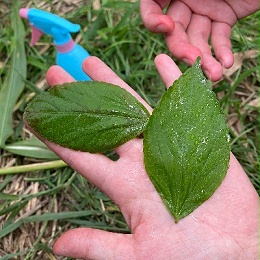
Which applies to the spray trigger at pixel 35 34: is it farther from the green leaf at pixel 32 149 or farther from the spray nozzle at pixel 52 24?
the green leaf at pixel 32 149

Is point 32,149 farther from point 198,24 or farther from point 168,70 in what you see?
point 198,24

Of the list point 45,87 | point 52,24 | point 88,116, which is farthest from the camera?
point 45,87

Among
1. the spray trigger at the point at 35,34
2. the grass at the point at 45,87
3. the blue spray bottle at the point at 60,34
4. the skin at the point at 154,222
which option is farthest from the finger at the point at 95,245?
the spray trigger at the point at 35,34

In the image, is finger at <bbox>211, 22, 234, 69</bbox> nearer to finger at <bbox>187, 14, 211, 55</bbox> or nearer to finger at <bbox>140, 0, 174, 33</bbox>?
finger at <bbox>187, 14, 211, 55</bbox>

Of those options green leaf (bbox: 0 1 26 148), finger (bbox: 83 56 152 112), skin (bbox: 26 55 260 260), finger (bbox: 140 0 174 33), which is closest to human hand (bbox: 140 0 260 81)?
finger (bbox: 140 0 174 33)

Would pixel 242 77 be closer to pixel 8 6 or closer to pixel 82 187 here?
pixel 82 187

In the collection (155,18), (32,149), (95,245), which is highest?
(155,18)

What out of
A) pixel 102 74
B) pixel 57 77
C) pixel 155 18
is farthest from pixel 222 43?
pixel 57 77

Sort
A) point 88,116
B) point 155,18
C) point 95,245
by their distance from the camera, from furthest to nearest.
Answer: point 155,18, point 88,116, point 95,245
